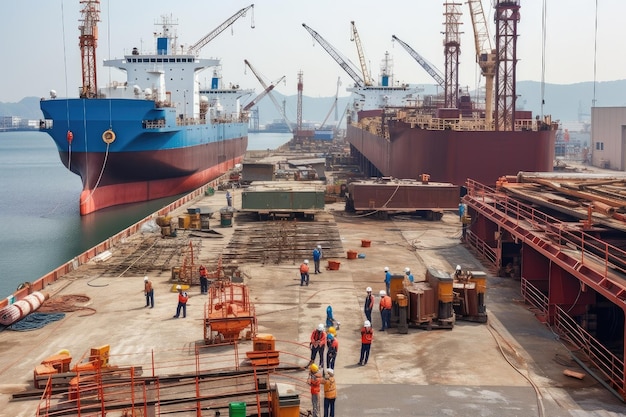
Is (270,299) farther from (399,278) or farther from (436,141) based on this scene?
(436,141)

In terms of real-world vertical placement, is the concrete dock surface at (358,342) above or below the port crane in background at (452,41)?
below

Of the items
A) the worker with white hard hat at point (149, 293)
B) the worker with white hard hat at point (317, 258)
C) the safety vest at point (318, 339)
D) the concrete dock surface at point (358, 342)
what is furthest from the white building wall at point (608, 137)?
the safety vest at point (318, 339)

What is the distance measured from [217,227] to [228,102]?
78.7 metres

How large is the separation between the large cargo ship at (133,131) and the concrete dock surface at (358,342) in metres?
23.4

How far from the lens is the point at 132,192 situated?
55438 millimetres

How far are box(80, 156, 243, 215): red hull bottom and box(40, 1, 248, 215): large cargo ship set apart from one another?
0.07 meters

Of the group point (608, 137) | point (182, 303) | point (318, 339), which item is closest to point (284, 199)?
point (182, 303)

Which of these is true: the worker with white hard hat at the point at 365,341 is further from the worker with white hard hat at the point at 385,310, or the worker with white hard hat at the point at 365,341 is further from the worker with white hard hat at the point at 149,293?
the worker with white hard hat at the point at 149,293

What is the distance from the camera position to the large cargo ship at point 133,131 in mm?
50469

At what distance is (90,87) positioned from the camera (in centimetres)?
5650

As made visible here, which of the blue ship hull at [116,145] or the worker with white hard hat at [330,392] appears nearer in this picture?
the worker with white hard hat at [330,392]

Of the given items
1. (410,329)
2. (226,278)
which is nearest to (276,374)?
(410,329)

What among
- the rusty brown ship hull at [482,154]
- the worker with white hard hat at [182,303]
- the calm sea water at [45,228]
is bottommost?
the calm sea water at [45,228]

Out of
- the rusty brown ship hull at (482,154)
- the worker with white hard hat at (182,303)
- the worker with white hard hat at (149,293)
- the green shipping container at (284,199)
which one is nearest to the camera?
the worker with white hard hat at (182,303)
